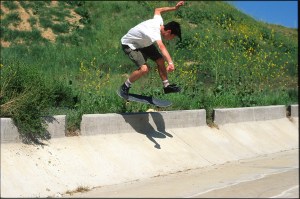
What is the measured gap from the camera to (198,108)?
1097 centimetres

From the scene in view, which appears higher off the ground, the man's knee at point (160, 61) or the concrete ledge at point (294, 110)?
the man's knee at point (160, 61)

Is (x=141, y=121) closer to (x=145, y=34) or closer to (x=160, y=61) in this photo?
(x=160, y=61)

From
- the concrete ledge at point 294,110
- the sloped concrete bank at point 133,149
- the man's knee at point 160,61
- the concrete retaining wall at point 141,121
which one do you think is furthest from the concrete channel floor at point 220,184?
the concrete ledge at point 294,110

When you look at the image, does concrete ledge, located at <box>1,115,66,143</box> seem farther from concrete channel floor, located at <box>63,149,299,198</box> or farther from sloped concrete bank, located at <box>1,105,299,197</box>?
concrete channel floor, located at <box>63,149,299,198</box>

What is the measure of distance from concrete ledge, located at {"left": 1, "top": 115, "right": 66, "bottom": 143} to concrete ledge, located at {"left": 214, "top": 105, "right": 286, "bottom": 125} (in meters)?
4.05

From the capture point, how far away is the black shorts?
8.78m

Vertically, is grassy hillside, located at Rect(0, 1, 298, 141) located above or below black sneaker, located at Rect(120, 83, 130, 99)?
below

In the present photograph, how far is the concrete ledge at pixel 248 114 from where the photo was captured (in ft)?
36.0

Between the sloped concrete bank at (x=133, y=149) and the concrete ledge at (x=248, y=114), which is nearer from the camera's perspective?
the sloped concrete bank at (x=133, y=149)

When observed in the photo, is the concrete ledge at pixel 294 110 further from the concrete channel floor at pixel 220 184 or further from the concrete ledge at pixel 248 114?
the concrete channel floor at pixel 220 184

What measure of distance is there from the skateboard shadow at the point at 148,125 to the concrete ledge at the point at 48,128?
1.33 m

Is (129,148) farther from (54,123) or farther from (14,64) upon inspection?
(14,64)

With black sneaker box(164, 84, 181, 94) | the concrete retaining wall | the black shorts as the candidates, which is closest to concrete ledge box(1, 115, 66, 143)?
the concrete retaining wall

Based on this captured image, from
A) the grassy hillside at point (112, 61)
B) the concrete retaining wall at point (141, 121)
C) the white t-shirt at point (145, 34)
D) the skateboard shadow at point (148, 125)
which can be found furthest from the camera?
the skateboard shadow at point (148, 125)
